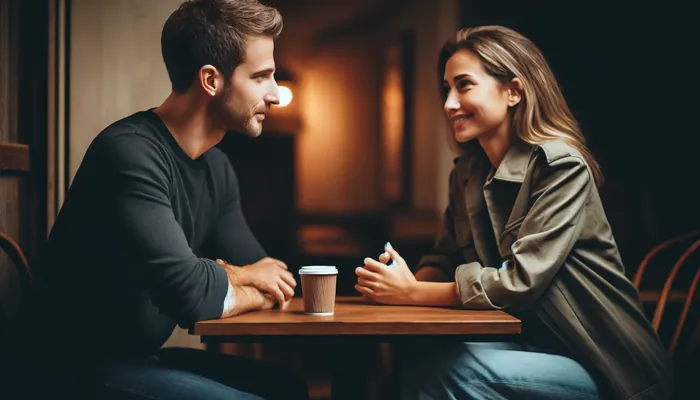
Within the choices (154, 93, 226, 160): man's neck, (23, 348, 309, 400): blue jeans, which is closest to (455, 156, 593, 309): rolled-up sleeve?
(23, 348, 309, 400): blue jeans

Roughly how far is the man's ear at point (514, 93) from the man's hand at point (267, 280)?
2.77ft

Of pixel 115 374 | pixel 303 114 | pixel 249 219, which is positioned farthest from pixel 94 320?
pixel 303 114

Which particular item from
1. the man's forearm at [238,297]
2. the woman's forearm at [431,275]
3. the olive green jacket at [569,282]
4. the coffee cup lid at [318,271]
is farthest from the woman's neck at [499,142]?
the man's forearm at [238,297]

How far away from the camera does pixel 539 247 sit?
175 cm

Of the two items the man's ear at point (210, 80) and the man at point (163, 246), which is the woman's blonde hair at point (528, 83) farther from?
the man's ear at point (210, 80)

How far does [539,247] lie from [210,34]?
1020mm

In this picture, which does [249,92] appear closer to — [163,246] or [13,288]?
[163,246]

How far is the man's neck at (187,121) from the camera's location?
6.11ft

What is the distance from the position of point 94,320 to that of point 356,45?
3.89 m

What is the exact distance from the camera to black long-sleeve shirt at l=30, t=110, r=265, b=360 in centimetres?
155

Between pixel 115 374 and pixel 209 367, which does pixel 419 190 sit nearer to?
pixel 209 367

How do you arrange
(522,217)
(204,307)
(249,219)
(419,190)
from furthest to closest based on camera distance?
(419,190) < (249,219) < (522,217) < (204,307)

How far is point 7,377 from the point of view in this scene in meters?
1.62

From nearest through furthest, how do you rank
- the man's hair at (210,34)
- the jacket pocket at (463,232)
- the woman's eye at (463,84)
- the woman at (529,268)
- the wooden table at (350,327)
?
the wooden table at (350,327) < the woman at (529,268) < the man's hair at (210,34) < the woman's eye at (463,84) < the jacket pocket at (463,232)
